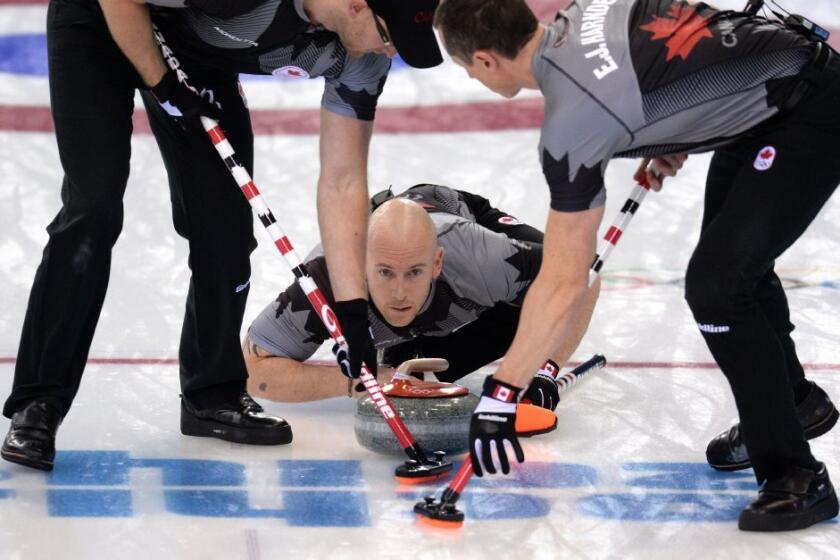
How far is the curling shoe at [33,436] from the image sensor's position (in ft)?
10.3

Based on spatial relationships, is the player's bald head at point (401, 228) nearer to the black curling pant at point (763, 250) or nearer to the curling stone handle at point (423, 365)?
the curling stone handle at point (423, 365)

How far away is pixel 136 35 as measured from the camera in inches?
123

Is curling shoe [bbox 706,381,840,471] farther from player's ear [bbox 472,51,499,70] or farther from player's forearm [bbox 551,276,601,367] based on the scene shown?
player's ear [bbox 472,51,499,70]

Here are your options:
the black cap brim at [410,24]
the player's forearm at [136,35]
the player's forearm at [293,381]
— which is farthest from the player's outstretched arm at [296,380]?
the black cap brim at [410,24]

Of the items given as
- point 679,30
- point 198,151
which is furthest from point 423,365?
point 679,30

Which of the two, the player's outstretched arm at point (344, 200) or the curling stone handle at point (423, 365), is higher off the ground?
the player's outstretched arm at point (344, 200)

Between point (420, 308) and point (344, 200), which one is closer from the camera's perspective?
point (344, 200)

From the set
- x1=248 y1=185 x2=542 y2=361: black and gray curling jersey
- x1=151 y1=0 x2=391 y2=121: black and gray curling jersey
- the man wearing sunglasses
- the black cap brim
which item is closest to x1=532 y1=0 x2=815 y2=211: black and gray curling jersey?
the black cap brim

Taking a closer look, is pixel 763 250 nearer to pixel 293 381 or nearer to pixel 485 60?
pixel 485 60

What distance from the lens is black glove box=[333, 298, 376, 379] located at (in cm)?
332

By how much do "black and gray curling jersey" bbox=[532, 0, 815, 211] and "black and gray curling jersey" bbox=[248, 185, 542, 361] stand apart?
0.99 metres

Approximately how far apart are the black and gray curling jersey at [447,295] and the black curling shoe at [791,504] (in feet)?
3.52

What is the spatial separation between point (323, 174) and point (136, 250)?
5.43ft

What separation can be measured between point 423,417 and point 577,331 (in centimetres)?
71
